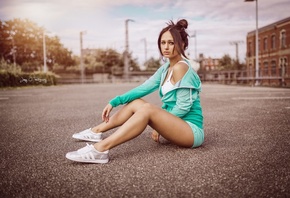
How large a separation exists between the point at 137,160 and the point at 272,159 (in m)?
0.94

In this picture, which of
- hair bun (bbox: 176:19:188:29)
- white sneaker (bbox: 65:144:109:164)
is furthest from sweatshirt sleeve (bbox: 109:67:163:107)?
white sneaker (bbox: 65:144:109:164)

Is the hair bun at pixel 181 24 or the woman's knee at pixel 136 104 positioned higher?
the hair bun at pixel 181 24

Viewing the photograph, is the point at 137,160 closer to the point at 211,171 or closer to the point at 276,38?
the point at 211,171

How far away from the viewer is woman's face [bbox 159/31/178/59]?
7.16 ft

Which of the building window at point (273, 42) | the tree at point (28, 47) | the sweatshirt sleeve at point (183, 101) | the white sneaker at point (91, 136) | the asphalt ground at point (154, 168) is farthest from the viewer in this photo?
the tree at point (28, 47)

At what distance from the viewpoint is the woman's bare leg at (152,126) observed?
1.91 metres

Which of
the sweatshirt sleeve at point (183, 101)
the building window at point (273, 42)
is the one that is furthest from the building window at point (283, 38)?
the sweatshirt sleeve at point (183, 101)

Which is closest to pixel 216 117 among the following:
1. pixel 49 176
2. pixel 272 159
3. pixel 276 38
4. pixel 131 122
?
pixel 272 159

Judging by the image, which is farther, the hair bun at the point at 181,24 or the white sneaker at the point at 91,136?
the white sneaker at the point at 91,136

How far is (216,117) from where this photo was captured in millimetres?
4184

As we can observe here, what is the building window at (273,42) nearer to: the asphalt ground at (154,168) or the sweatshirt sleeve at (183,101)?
the asphalt ground at (154,168)

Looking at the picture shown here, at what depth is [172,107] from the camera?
231 cm

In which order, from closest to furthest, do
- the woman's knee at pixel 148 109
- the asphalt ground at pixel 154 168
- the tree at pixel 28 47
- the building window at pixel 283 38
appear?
1. the asphalt ground at pixel 154 168
2. the woman's knee at pixel 148 109
3. the building window at pixel 283 38
4. the tree at pixel 28 47

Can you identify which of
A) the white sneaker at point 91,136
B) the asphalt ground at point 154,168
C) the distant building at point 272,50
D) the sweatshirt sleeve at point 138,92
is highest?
the distant building at point 272,50
